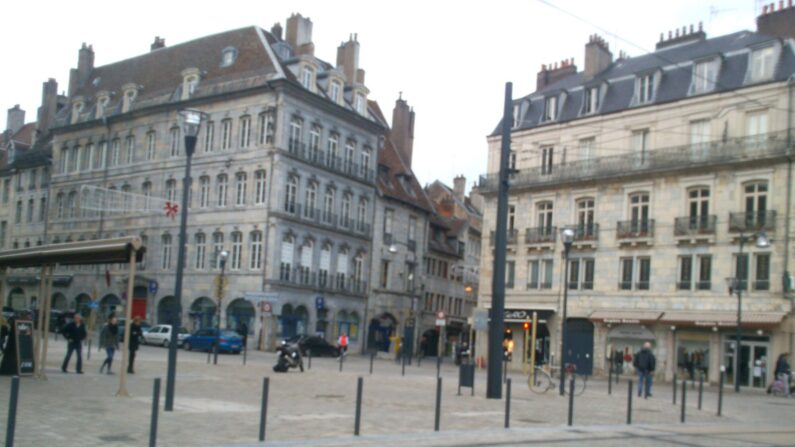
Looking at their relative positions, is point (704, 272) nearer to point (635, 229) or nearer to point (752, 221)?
point (752, 221)

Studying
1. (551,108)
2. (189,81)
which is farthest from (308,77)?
(551,108)

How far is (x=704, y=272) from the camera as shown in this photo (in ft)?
132

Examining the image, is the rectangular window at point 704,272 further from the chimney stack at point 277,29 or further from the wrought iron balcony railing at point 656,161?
the chimney stack at point 277,29

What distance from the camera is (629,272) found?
1708 inches

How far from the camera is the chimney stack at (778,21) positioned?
4128 centimetres

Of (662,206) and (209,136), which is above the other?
(209,136)

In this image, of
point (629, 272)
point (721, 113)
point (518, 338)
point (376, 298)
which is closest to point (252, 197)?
point (376, 298)

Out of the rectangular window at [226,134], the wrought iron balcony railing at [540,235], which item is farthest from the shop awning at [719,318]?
the rectangular window at [226,134]

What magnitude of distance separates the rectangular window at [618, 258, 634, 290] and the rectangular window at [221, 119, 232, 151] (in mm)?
23646

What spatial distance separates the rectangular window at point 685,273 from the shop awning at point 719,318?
50.8 inches

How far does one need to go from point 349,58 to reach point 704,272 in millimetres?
30498

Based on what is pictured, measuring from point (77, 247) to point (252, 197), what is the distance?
34.6m

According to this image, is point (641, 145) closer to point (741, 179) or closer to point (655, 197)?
point (655, 197)

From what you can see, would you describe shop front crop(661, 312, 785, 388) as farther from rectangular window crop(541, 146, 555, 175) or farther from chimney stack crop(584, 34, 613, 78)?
chimney stack crop(584, 34, 613, 78)
